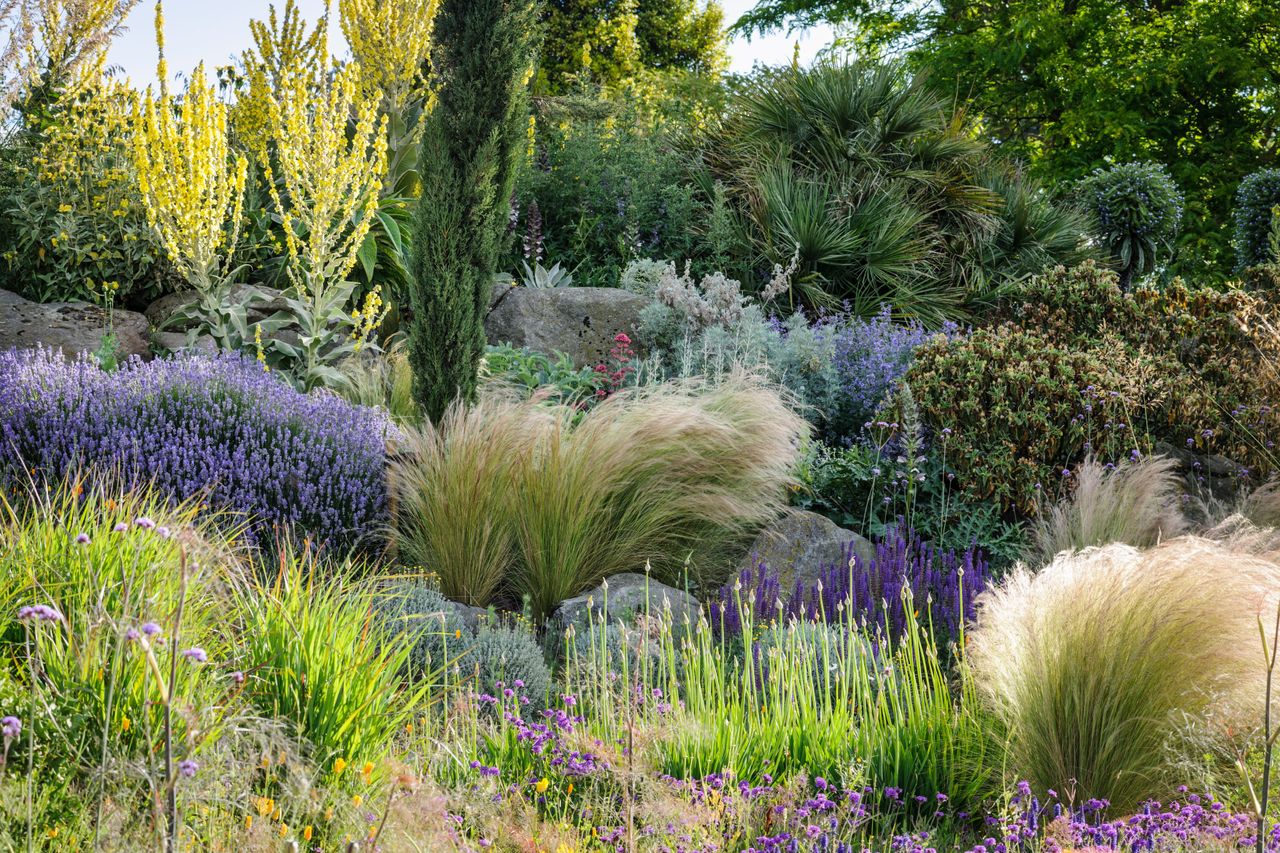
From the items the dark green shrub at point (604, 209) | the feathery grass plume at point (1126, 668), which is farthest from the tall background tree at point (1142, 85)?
the feathery grass plume at point (1126, 668)

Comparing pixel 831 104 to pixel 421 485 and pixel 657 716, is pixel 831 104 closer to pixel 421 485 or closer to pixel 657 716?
pixel 421 485

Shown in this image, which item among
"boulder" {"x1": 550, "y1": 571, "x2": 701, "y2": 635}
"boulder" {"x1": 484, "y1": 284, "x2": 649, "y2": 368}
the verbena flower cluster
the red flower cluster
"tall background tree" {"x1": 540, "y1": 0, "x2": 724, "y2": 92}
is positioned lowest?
"boulder" {"x1": 550, "y1": 571, "x2": 701, "y2": 635}

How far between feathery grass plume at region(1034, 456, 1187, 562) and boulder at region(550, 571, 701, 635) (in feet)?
5.42

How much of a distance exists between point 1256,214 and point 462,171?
10.3 meters

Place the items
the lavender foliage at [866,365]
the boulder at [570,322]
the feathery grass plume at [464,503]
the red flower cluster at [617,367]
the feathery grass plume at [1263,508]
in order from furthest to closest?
the boulder at [570,322] < the red flower cluster at [617,367] < the lavender foliage at [866,365] < the feathery grass plume at [1263,508] < the feathery grass plume at [464,503]

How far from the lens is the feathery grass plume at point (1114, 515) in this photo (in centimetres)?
485

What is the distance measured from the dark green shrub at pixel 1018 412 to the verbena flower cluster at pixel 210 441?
9.45 ft

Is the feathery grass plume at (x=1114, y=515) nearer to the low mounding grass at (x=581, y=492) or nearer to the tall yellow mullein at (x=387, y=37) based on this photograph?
the low mounding grass at (x=581, y=492)

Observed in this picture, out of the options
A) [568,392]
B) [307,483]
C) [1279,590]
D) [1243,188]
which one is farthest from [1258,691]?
[1243,188]

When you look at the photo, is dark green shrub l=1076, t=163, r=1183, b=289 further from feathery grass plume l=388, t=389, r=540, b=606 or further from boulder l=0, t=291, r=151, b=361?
boulder l=0, t=291, r=151, b=361

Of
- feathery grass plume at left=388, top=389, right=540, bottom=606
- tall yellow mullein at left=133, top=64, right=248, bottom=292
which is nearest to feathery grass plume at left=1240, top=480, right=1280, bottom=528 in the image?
feathery grass plume at left=388, top=389, right=540, bottom=606

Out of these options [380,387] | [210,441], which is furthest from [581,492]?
[380,387]

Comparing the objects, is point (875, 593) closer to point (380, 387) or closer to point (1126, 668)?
point (1126, 668)

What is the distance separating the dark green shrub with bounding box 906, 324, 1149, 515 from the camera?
5527 millimetres
